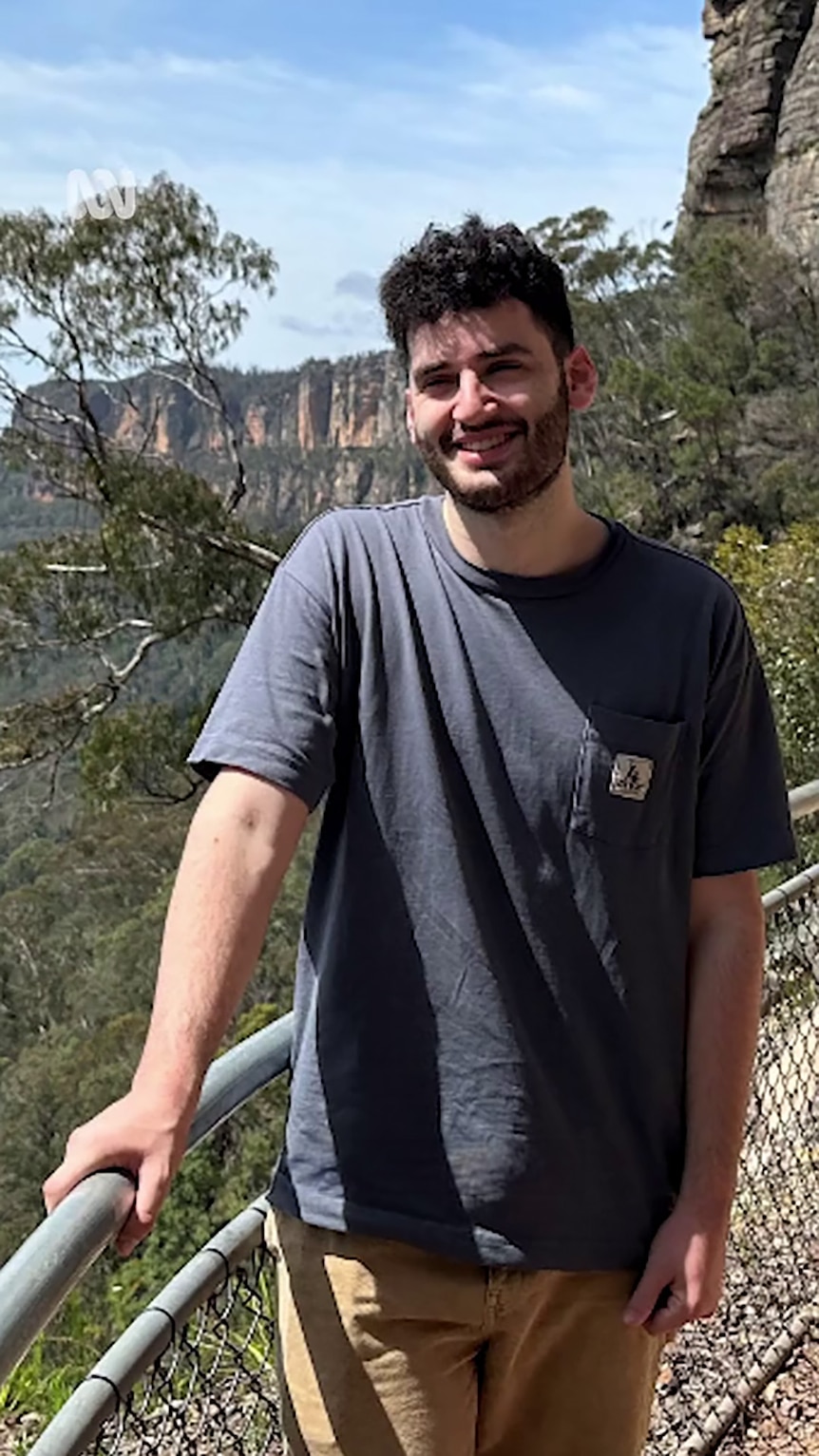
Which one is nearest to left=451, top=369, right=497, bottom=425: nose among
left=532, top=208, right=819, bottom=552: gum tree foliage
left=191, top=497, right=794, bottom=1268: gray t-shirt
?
left=191, top=497, right=794, bottom=1268: gray t-shirt

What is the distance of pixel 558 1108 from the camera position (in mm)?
1255

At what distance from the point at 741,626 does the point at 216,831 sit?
0.53m

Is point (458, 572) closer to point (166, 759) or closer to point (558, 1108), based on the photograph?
point (558, 1108)

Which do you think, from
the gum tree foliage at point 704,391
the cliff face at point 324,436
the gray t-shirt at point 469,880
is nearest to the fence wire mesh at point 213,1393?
the gray t-shirt at point 469,880

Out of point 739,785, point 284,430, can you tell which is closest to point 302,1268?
point 739,785

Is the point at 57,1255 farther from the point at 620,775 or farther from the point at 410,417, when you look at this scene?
the point at 410,417

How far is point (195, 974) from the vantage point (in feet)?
3.56

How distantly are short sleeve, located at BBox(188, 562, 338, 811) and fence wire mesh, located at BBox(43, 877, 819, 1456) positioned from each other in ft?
1.48

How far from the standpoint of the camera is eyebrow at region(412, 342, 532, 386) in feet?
4.13

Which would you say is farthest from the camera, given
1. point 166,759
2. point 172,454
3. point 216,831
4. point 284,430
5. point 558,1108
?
point 284,430

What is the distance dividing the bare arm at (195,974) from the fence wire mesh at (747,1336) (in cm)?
25

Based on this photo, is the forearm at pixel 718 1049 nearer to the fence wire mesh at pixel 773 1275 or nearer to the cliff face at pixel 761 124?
the fence wire mesh at pixel 773 1275

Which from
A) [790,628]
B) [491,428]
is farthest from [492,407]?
[790,628]

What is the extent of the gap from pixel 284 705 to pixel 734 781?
438mm
